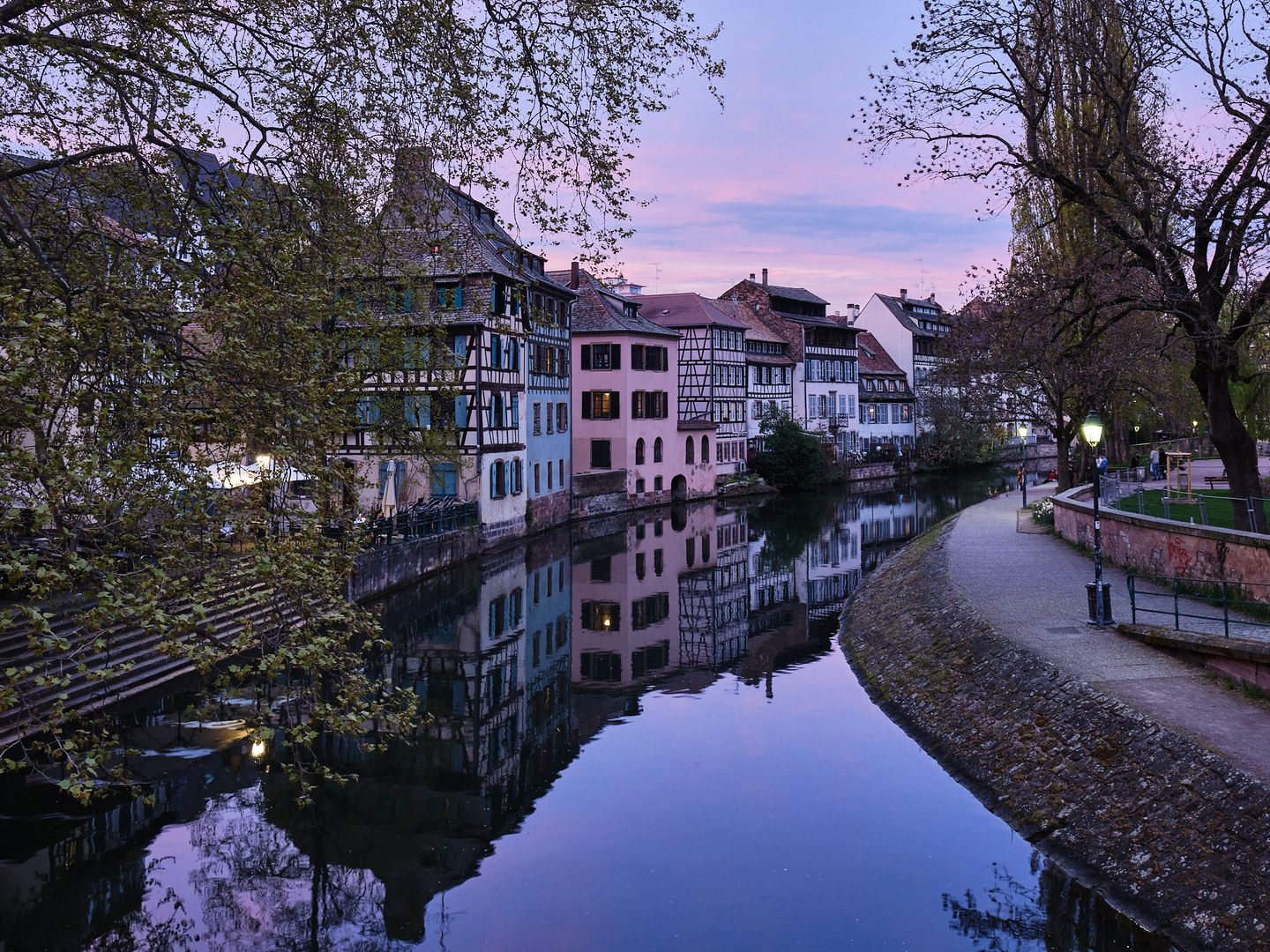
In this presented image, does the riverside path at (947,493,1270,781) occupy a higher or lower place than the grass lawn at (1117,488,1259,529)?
lower

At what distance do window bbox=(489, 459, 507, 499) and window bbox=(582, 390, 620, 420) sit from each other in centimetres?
1463

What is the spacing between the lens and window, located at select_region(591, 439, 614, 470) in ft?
164

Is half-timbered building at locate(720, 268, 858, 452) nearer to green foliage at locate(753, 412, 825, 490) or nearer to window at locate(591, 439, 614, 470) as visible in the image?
green foliage at locate(753, 412, 825, 490)

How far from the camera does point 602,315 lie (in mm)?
50656

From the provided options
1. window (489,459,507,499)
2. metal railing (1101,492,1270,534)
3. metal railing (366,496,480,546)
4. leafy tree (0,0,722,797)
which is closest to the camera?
leafy tree (0,0,722,797)

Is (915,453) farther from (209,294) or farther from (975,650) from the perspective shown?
(209,294)

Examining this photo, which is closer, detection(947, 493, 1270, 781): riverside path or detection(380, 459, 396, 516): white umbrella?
detection(947, 493, 1270, 781): riverside path

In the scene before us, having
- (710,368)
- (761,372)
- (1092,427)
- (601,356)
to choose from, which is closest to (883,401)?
(761,372)

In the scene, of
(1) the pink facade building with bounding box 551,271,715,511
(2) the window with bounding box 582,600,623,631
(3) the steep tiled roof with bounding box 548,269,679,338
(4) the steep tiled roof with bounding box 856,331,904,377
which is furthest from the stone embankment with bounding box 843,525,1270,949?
(4) the steep tiled roof with bounding box 856,331,904,377

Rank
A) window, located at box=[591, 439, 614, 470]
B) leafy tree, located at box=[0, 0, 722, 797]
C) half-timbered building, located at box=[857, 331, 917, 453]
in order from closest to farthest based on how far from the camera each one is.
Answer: leafy tree, located at box=[0, 0, 722, 797] < window, located at box=[591, 439, 614, 470] < half-timbered building, located at box=[857, 331, 917, 453]

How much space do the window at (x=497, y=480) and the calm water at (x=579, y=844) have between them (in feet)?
46.2

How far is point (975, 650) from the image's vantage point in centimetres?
1697

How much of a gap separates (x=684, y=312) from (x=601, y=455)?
12.1 meters

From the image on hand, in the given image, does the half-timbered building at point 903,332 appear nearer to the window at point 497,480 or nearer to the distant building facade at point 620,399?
the distant building facade at point 620,399
